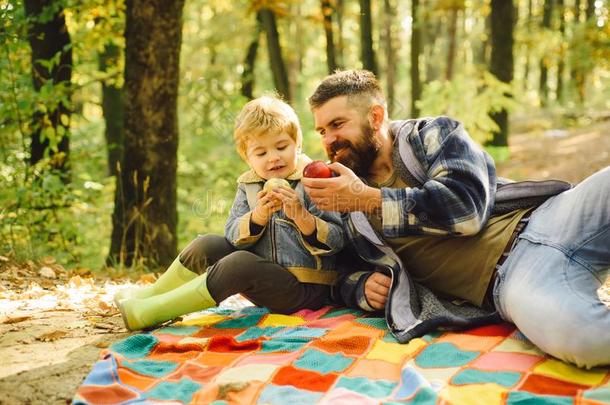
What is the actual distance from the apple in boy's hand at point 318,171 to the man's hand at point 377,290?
1.98ft

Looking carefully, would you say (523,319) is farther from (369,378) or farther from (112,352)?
(112,352)

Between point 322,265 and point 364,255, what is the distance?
24cm

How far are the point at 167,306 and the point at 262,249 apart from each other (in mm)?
591

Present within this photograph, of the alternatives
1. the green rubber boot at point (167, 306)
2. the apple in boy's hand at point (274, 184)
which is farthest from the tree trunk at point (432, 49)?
the green rubber boot at point (167, 306)

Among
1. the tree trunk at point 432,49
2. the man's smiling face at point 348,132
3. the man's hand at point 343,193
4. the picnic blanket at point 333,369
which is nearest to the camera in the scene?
the picnic blanket at point 333,369

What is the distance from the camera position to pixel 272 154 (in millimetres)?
3227

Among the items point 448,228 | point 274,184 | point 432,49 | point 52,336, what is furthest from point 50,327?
point 432,49

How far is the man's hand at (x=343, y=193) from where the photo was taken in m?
2.82

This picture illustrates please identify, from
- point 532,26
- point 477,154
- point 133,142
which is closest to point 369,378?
point 477,154

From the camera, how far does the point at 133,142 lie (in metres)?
5.32

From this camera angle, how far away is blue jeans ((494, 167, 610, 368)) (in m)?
2.27

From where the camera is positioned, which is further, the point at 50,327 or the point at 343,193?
the point at 50,327

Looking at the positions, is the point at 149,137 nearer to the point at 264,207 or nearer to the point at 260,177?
the point at 260,177

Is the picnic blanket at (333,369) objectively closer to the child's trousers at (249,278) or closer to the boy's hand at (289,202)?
the child's trousers at (249,278)
